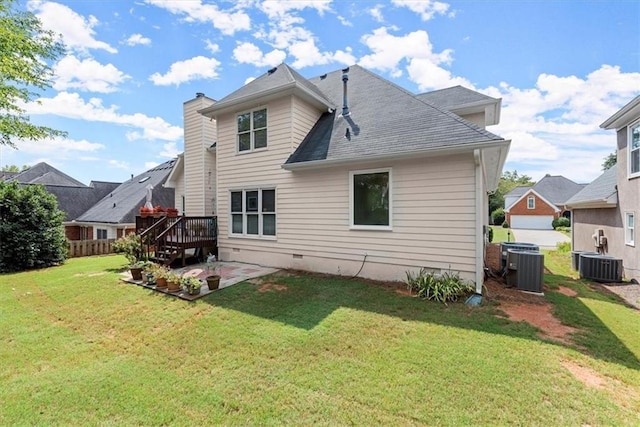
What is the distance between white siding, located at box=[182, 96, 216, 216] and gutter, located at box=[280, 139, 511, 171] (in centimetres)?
480

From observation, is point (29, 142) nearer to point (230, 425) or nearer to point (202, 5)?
point (202, 5)

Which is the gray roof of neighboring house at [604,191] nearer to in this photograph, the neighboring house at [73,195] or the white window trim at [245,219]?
the white window trim at [245,219]

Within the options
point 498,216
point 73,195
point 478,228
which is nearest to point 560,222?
point 498,216

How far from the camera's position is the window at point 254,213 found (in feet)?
31.4

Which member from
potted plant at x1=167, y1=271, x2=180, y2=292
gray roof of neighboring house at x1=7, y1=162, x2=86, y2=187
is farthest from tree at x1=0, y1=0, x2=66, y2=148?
gray roof of neighboring house at x1=7, y1=162, x2=86, y2=187

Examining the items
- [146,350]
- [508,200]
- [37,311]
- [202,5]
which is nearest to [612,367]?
[146,350]

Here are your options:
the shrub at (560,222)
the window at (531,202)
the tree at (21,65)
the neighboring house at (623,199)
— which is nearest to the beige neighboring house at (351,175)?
the neighboring house at (623,199)

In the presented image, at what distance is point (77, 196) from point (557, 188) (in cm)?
5537

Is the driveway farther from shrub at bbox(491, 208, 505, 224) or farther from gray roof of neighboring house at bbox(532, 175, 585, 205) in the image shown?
shrub at bbox(491, 208, 505, 224)

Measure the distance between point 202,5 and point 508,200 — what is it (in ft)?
155

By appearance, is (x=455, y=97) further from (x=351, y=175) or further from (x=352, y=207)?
(x=352, y=207)

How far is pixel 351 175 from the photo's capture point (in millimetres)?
7996

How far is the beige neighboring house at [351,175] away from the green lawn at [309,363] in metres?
1.66

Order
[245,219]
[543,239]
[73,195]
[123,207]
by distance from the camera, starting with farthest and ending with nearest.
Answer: [73,195]
[543,239]
[123,207]
[245,219]
